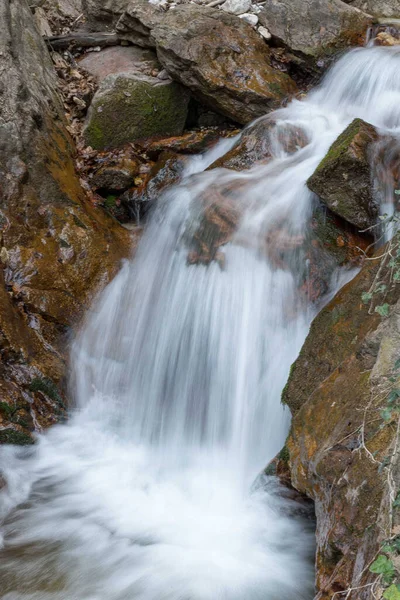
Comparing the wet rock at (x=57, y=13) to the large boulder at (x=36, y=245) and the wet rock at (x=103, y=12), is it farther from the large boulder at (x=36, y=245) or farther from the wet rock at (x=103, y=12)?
the large boulder at (x=36, y=245)

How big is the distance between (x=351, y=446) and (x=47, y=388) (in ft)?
9.70

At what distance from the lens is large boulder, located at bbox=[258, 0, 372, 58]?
748 cm

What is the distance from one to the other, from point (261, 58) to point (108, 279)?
4031 millimetres

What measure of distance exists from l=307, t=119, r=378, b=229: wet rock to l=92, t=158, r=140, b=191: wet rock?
2.64m

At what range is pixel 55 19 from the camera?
8.66 meters

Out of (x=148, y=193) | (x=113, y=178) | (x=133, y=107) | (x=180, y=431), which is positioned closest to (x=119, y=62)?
(x=133, y=107)

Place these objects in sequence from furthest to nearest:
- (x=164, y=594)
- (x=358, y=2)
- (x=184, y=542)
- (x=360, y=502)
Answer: (x=358, y=2) → (x=184, y=542) → (x=164, y=594) → (x=360, y=502)

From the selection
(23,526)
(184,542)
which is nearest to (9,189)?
(23,526)

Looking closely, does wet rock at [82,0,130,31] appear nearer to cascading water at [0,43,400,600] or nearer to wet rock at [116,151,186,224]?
wet rock at [116,151,186,224]

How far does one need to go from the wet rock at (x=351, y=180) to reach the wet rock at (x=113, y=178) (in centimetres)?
264

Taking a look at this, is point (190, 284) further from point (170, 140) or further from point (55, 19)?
point (55, 19)

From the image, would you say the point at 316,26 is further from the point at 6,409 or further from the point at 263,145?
the point at 6,409

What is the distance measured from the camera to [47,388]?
4.76m

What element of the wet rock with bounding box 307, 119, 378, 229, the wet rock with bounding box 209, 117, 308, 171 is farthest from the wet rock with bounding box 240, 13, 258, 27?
the wet rock with bounding box 307, 119, 378, 229
